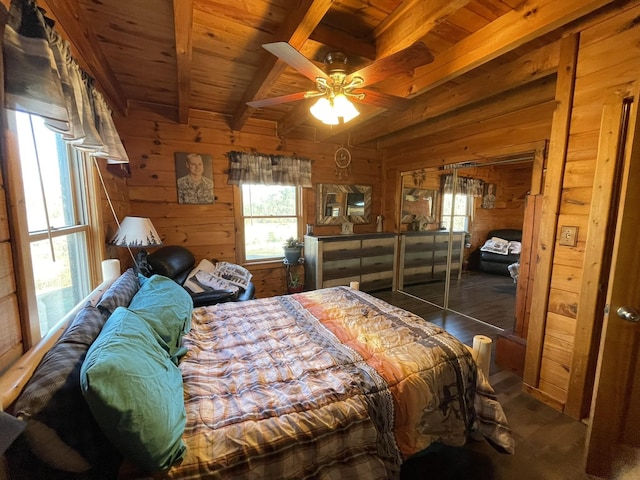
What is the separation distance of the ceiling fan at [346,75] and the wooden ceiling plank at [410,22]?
198 millimetres

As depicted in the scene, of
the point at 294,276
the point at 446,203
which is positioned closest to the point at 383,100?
the point at 294,276

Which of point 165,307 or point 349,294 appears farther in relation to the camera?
point 349,294

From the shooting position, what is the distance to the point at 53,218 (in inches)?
58.6

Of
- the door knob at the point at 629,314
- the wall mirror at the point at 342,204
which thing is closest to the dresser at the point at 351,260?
the wall mirror at the point at 342,204

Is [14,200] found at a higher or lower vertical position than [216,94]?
lower

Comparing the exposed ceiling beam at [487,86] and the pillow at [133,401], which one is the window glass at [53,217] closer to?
the pillow at [133,401]

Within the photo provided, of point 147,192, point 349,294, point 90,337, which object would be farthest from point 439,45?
point 147,192

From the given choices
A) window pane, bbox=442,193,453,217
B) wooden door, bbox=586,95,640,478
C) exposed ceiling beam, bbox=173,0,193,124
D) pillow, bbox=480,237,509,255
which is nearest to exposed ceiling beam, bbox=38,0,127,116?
exposed ceiling beam, bbox=173,0,193,124

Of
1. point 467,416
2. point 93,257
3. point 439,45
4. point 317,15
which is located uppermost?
point 439,45

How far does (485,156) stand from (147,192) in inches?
154

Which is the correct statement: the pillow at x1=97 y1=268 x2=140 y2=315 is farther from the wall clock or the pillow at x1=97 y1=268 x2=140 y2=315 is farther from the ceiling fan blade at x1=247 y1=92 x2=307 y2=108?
the wall clock

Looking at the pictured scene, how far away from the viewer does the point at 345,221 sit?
4352 millimetres

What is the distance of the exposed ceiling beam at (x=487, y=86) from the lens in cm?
193

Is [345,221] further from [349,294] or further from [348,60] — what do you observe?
[348,60]
